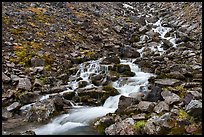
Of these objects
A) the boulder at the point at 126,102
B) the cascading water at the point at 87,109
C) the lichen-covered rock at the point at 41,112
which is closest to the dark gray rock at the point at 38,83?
the cascading water at the point at 87,109

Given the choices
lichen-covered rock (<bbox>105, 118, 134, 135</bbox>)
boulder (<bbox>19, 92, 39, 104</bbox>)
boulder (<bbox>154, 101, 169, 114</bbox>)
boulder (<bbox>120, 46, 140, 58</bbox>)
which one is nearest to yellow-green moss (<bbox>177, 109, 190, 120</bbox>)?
boulder (<bbox>154, 101, 169, 114</bbox>)

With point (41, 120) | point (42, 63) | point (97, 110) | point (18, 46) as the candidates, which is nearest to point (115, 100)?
point (97, 110)

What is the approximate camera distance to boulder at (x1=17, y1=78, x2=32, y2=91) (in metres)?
15.4

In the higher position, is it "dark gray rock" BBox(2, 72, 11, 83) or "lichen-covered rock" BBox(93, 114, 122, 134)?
"dark gray rock" BBox(2, 72, 11, 83)

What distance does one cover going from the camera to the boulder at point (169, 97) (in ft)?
39.4

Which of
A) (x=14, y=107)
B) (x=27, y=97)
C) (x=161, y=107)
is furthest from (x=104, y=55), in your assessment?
(x=161, y=107)

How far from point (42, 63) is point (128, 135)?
9.67m

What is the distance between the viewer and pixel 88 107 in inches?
535

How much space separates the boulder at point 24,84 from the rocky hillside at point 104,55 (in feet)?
0.15

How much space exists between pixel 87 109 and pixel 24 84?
3.90m

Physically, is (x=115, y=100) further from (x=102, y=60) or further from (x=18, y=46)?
(x=18, y=46)

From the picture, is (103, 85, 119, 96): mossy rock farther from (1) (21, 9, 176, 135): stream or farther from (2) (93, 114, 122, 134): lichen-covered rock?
(2) (93, 114, 122, 134): lichen-covered rock

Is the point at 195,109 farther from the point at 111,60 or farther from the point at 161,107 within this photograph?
the point at 111,60

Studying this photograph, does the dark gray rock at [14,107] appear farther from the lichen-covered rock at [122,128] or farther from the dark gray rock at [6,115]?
the lichen-covered rock at [122,128]
